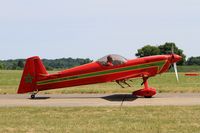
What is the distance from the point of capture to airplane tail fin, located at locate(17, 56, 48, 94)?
68.1ft

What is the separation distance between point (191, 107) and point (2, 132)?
7436 mm

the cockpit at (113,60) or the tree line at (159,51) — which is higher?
the tree line at (159,51)

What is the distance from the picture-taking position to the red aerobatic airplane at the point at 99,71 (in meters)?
20.5

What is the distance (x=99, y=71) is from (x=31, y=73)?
11.4 feet

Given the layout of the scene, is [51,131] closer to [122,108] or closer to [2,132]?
[2,132]

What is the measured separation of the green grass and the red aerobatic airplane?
5477 mm

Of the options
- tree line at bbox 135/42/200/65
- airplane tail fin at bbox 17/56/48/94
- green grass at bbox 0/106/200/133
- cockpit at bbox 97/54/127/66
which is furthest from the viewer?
tree line at bbox 135/42/200/65

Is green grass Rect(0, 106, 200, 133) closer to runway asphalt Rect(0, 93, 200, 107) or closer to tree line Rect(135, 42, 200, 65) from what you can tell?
runway asphalt Rect(0, 93, 200, 107)

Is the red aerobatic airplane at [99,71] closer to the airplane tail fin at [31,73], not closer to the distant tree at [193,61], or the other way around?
the airplane tail fin at [31,73]

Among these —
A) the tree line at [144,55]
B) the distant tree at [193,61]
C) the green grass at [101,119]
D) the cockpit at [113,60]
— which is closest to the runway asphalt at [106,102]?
the green grass at [101,119]

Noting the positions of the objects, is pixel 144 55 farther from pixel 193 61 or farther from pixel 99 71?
pixel 99 71

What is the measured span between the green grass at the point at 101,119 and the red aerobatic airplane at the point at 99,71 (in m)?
5.48

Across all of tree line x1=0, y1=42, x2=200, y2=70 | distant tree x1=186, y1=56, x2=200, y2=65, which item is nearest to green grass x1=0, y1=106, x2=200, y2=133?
tree line x1=0, y1=42, x2=200, y2=70

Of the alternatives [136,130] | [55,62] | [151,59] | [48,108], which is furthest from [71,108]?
[55,62]
